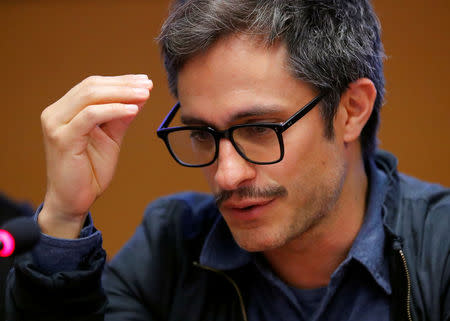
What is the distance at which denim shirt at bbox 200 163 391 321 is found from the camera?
4.50ft

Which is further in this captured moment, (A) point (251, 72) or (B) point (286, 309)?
(B) point (286, 309)

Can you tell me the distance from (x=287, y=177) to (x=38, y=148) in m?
1.78

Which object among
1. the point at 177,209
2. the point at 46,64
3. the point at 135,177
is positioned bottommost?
the point at 135,177

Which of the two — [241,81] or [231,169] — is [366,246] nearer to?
[231,169]

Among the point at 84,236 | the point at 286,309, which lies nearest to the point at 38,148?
the point at 84,236

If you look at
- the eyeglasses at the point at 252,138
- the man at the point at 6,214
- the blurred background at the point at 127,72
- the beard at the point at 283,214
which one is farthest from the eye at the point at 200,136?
the blurred background at the point at 127,72

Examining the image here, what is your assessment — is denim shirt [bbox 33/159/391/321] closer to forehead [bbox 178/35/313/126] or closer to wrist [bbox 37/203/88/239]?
wrist [bbox 37/203/88/239]

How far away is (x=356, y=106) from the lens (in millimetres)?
1487

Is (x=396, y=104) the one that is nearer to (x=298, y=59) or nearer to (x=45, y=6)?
(x=298, y=59)

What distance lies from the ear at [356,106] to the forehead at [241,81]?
16 cm

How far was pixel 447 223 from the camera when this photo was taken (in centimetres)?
142

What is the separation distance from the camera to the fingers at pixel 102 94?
124cm

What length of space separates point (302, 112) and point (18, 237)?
2.42ft

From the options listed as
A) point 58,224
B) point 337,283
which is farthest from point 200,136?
point 337,283
